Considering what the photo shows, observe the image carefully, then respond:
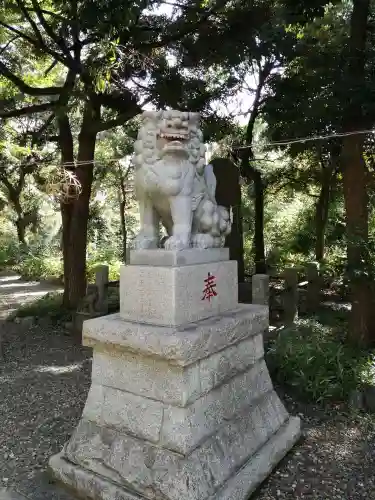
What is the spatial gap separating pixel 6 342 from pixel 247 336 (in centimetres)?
490

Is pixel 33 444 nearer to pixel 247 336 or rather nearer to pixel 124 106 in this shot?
pixel 247 336

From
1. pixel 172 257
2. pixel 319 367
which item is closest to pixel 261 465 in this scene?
pixel 172 257

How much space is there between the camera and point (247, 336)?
3105 mm

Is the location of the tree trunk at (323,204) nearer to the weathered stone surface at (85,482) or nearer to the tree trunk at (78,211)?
the tree trunk at (78,211)

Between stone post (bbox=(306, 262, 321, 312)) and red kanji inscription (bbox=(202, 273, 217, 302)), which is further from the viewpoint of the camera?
stone post (bbox=(306, 262, 321, 312))

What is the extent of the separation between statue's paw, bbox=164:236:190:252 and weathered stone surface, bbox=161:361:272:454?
3.30 ft

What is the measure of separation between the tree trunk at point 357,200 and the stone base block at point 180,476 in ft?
8.82

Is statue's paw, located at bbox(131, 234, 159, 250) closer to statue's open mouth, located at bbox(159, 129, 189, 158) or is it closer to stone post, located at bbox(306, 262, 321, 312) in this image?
statue's open mouth, located at bbox(159, 129, 189, 158)

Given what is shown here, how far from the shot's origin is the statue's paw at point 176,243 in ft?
8.85

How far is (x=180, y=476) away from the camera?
237cm

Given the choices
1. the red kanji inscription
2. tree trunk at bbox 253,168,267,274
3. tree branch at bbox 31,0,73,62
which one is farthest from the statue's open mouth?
tree trunk at bbox 253,168,267,274

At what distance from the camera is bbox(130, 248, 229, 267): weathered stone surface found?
2633mm

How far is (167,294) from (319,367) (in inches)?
101

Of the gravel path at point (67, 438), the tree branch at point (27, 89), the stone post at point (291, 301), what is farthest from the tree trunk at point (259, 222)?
the gravel path at point (67, 438)
